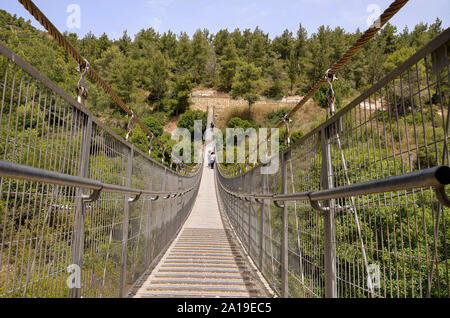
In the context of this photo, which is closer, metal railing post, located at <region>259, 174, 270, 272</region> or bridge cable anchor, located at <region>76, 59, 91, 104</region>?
bridge cable anchor, located at <region>76, 59, 91, 104</region>

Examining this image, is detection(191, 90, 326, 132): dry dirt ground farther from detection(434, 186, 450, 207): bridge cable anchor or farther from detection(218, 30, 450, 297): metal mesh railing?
detection(434, 186, 450, 207): bridge cable anchor

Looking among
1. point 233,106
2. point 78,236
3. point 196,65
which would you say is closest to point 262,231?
point 78,236

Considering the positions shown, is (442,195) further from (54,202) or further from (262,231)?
(262,231)

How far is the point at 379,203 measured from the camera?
134 centimetres

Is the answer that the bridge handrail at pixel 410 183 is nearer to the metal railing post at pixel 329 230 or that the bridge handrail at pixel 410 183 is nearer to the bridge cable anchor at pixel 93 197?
the metal railing post at pixel 329 230

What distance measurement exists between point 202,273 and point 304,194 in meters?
2.66

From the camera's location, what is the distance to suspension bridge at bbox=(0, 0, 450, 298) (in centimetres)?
103

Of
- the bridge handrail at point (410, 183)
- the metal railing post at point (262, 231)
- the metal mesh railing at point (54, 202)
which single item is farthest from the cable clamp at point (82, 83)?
the metal railing post at point (262, 231)

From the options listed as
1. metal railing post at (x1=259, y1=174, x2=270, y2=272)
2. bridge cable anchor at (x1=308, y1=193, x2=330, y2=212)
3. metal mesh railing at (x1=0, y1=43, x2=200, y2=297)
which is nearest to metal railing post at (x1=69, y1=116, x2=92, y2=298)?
metal mesh railing at (x1=0, y1=43, x2=200, y2=297)

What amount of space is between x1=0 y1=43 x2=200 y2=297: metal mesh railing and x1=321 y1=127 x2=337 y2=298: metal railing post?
4.17 feet

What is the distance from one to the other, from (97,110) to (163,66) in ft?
61.8

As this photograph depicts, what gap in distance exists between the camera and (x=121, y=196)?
2656 mm

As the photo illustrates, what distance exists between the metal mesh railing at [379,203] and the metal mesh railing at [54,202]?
1250 millimetres

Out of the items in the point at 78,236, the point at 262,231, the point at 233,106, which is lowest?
the point at 262,231
